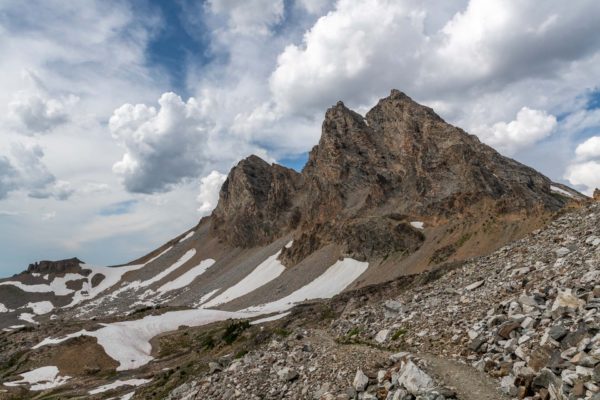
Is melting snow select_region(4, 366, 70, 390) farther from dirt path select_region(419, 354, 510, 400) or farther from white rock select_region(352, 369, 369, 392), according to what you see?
dirt path select_region(419, 354, 510, 400)

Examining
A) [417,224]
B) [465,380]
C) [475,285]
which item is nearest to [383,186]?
[417,224]

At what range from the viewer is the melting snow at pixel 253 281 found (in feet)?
414

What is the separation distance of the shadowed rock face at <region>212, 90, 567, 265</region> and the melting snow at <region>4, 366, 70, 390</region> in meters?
65.3

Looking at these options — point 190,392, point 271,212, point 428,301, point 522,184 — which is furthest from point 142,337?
point 271,212

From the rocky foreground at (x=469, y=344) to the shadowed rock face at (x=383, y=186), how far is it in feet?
230

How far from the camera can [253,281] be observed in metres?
133

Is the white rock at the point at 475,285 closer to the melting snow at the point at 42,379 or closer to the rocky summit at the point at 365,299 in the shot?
the rocky summit at the point at 365,299

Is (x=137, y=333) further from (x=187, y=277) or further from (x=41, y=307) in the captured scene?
(x=41, y=307)

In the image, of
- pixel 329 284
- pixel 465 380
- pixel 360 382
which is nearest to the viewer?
pixel 465 380

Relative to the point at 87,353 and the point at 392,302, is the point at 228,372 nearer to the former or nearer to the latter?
the point at 392,302

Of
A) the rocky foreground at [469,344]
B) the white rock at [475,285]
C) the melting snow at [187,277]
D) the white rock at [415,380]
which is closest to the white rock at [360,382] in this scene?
the rocky foreground at [469,344]

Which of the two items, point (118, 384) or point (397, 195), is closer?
point (118, 384)

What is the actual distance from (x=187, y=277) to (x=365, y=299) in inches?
5545

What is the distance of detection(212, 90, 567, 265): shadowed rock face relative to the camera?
344ft
